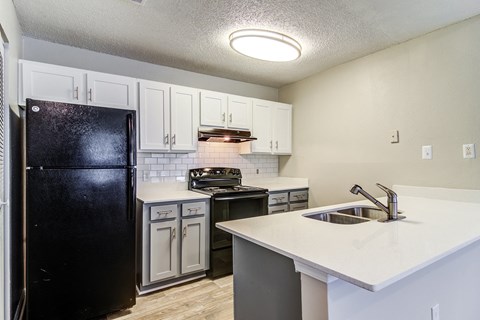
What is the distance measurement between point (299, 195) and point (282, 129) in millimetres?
992

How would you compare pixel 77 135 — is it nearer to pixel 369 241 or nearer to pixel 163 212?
pixel 163 212

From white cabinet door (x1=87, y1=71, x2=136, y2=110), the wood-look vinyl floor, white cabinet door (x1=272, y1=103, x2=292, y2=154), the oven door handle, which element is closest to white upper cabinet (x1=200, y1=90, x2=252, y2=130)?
white cabinet door (x1=272, y1=103, x2=292, y2=154)

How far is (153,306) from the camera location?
2213 mm

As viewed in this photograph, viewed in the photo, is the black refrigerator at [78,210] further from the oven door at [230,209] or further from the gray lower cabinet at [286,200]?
the gray lower cabinet at [286,200]

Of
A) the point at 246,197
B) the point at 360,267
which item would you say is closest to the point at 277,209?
the point at 246,197

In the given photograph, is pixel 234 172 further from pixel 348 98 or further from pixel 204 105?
pixel 348 98

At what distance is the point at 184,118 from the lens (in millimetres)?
2932

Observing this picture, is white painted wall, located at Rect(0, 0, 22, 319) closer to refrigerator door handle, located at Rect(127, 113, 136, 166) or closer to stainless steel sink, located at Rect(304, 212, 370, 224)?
refrigerator door handle, located at Rect(127, 113, 136, 166)

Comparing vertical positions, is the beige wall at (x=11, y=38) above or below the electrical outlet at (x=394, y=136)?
above

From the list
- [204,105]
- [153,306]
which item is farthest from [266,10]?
[153,306]

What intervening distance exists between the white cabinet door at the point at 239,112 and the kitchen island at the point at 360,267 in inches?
72.6

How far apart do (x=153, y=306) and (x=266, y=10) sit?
2.62 m

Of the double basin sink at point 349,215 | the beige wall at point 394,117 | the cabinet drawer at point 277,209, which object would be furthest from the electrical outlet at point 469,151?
the cabinet drawer at point 277,209

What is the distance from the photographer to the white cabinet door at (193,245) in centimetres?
257
